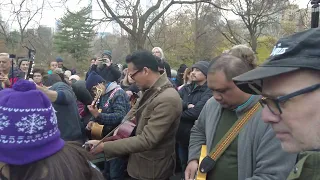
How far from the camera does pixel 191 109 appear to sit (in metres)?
4.53

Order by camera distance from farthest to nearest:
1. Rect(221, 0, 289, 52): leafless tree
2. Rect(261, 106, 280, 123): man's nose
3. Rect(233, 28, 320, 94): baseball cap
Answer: Rect(221, 0, 289, 52): leafless tree < Rect(261, 106, 280, 123): man's nose < Rect(233, 28, 320, 94): baseball cap

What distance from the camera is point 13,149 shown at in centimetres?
145

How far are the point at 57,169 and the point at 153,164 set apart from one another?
1.75 meters

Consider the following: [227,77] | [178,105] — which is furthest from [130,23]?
[227,77]

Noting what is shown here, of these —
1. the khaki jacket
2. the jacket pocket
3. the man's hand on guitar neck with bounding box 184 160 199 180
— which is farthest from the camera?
the jacket pocket

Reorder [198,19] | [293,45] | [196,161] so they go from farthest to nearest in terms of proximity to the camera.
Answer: [198,19]
[196,161]
[293,45]

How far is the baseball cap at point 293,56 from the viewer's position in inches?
45.6

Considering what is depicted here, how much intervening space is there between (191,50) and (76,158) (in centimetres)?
2390

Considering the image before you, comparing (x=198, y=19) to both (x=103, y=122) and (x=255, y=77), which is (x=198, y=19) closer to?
(x=103, y=122)

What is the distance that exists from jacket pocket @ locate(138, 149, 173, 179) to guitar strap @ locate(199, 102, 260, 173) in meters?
0.80

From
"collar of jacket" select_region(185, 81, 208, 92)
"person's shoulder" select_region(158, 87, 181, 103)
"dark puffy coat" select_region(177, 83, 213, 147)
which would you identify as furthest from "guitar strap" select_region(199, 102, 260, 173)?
"collar of jacket" select_region(185, 81, 208, 92)

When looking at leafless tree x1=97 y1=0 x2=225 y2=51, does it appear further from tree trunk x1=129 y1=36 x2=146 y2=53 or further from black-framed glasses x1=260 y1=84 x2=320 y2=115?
black-framed glasses x1=260 y1=84 x2=320 y2=115

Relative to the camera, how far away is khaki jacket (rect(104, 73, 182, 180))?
2.99 meters

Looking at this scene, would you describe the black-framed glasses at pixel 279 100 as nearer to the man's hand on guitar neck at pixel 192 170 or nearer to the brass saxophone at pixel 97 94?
the man's hand on guitar neck at pixel 192 170
